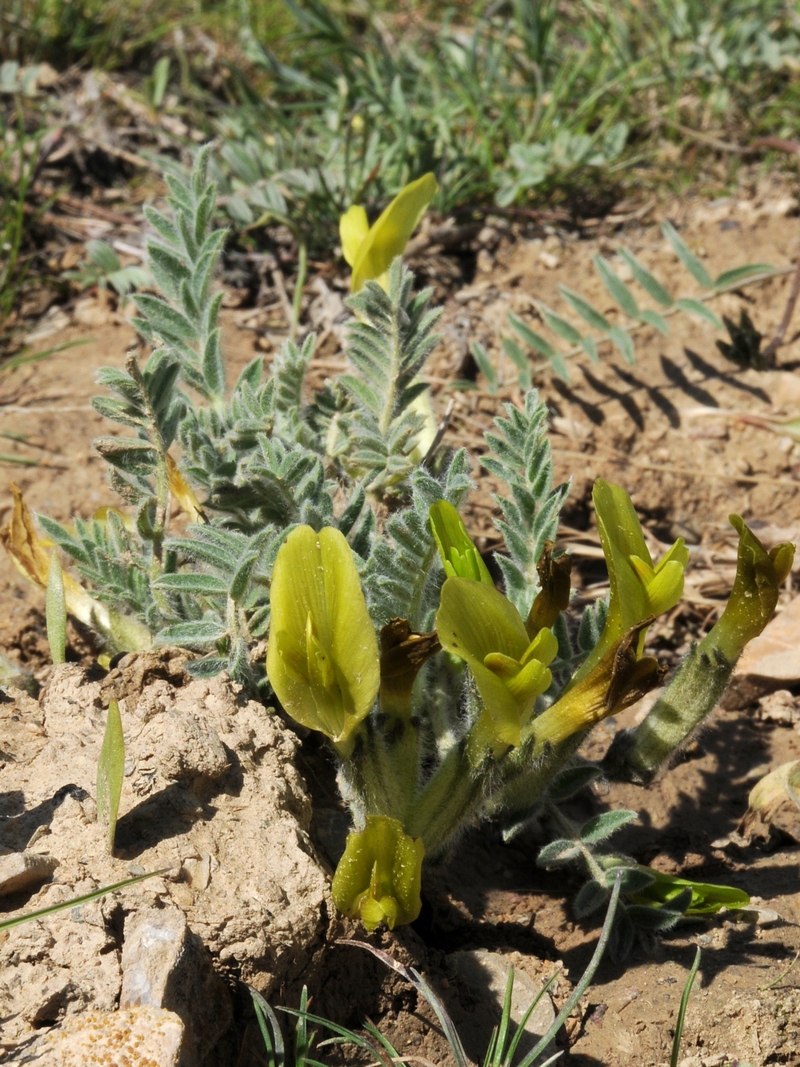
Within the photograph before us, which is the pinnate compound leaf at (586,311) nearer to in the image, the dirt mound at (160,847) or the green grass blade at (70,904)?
the dirt mound at (160,847)

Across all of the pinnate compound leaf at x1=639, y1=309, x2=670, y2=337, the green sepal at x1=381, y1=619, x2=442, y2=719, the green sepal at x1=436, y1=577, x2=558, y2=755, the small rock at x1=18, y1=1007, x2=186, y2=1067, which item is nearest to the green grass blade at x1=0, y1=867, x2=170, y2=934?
the small rock at x1=18, y1=1007, x2=186, y2=1067

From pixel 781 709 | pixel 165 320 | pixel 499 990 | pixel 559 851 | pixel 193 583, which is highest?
pixel 165 320

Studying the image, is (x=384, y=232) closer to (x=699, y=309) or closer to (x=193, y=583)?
(x=193, y=583)

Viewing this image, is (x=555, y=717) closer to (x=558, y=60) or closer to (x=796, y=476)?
(x=796, y=476)

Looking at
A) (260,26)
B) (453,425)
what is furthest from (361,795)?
(260,26)

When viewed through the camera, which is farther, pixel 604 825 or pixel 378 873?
pixel 604 825

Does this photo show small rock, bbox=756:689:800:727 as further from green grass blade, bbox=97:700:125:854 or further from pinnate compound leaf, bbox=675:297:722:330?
green grass blade, bbox=97:700:125:854

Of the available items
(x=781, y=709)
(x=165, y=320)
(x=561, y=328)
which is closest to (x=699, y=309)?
(x=561, y=328)
